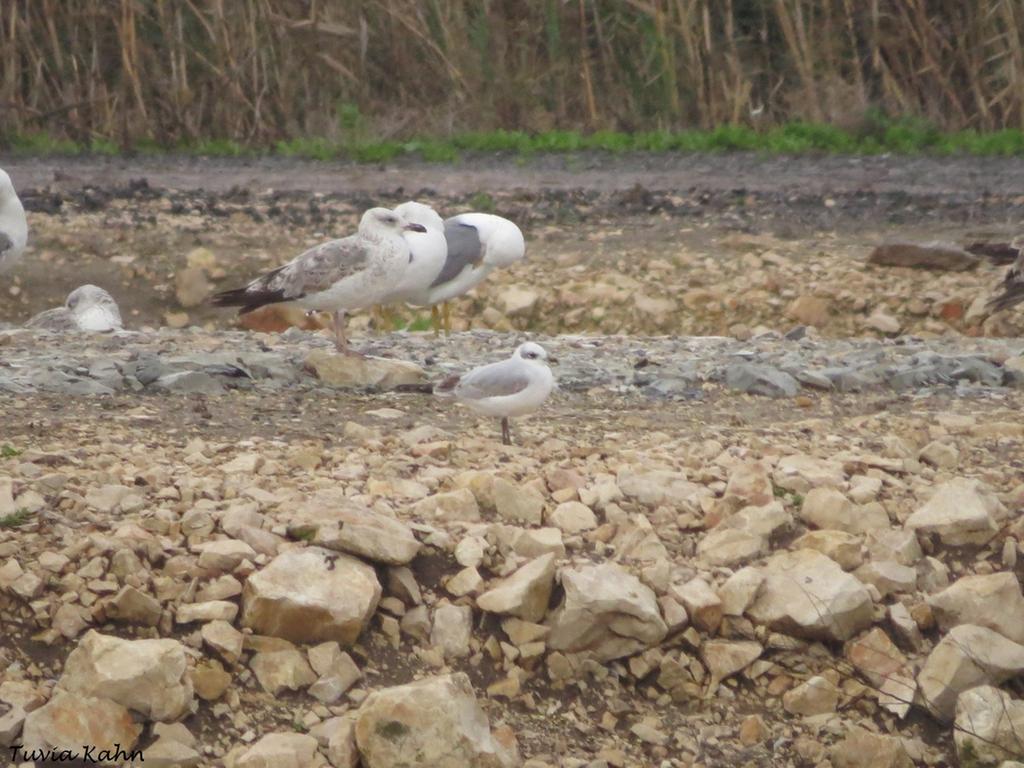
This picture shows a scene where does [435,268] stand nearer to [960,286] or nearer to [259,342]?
[259,342]

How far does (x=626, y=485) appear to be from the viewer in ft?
19.7

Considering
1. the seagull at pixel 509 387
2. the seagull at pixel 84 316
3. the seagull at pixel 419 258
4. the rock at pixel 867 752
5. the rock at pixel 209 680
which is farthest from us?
the seagull at pixel 84 316

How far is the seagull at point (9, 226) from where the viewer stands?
9.27m

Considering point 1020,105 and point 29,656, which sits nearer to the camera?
point 29,656

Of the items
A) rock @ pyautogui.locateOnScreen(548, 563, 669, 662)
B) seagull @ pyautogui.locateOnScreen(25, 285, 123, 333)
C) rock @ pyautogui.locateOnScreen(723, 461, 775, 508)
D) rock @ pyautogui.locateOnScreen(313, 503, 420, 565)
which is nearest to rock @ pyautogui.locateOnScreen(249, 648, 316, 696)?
rock @ pyautogui.locateOnScreen(313, 503, 420, 565)

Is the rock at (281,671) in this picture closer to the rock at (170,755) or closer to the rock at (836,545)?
the rock at (170,755)

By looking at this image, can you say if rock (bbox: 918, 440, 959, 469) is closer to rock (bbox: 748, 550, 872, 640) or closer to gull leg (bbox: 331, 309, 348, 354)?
rock (bbox: 748, 550, 872, 640)

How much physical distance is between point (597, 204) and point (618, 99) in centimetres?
406

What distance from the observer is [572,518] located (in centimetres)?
578

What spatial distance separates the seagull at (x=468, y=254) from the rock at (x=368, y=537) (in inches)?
178

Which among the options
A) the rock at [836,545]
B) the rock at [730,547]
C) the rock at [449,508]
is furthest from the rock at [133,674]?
the rock at [836,545]

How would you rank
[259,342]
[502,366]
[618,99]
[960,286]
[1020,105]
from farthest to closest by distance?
1. [618,99]
2. [1020,105]
3. [960,286]
4. [259,342]
5. [502,366]

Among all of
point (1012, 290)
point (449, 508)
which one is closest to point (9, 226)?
point (449, 508)

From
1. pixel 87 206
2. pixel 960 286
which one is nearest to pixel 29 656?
pixel 960 286
